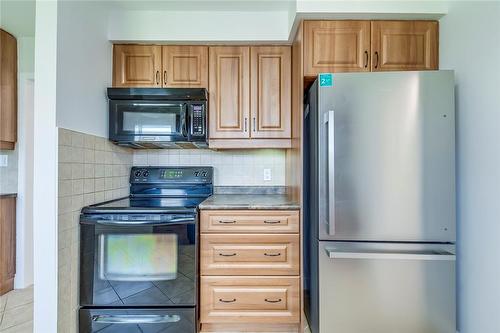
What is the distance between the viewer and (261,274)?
69.1 inches

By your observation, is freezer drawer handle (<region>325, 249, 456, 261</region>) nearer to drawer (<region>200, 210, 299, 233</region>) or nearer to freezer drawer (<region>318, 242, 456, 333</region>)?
freezer drawer (<region>318, 242, 456, 333</region>)

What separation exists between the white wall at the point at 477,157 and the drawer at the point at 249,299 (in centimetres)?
97

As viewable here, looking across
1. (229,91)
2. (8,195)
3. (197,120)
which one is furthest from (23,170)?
(229,91)

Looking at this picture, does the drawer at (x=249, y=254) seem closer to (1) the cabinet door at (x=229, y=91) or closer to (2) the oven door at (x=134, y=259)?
(2) the oven door at (x=134, y=259)

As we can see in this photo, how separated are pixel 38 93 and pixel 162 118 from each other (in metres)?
0.74

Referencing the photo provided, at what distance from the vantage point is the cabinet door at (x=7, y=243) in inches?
89.7

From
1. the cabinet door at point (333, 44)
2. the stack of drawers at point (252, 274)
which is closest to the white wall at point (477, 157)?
the cabinet door at point (333, 44)

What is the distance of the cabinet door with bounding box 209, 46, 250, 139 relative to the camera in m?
2.11

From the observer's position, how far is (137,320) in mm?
1669

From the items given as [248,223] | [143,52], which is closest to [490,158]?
[248,223]

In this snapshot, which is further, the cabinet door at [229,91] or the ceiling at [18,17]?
the cabinet door at [229,91]

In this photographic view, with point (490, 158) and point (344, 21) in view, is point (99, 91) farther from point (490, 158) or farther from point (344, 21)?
point (490, 158)

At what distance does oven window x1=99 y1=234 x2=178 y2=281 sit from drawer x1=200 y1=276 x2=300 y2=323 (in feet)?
0.95

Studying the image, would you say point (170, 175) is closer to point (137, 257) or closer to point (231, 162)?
point (231, 162)
